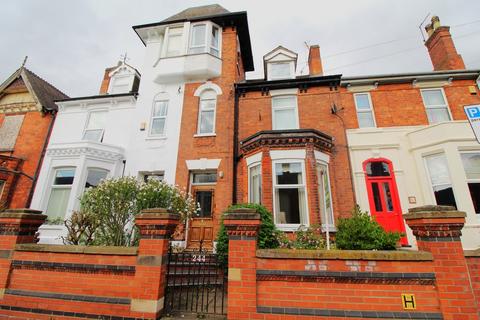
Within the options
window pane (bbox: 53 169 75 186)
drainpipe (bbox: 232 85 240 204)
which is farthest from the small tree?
window pane (bbox: 53 169 75 186)

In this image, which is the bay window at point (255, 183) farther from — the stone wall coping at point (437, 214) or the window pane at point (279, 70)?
the stone wall coping at point (437, 214)

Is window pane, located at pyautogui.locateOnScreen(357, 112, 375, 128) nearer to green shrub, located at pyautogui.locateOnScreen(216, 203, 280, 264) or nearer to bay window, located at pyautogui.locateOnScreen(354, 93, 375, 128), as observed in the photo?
bay window, located at pyautogui.locateOnScreen(354, 93, 375, 128)

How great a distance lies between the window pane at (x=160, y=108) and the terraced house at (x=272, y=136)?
0.05 m

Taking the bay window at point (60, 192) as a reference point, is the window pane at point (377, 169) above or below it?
above

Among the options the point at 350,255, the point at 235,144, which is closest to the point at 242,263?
the point at 350,255

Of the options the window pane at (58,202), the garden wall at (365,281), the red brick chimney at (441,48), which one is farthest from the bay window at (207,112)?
the red brick chimney at (441,48)

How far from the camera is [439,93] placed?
10484mm

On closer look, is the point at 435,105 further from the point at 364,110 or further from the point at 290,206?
the point at 290,206

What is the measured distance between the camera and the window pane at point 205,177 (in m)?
10.2

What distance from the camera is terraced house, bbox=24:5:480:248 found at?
8727 mm

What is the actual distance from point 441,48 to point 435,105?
3.62 metres

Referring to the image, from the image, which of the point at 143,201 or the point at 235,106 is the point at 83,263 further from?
the point at 235,106

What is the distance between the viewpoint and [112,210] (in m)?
6.09

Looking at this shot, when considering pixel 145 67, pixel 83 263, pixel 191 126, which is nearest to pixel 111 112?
pixel 145 67
